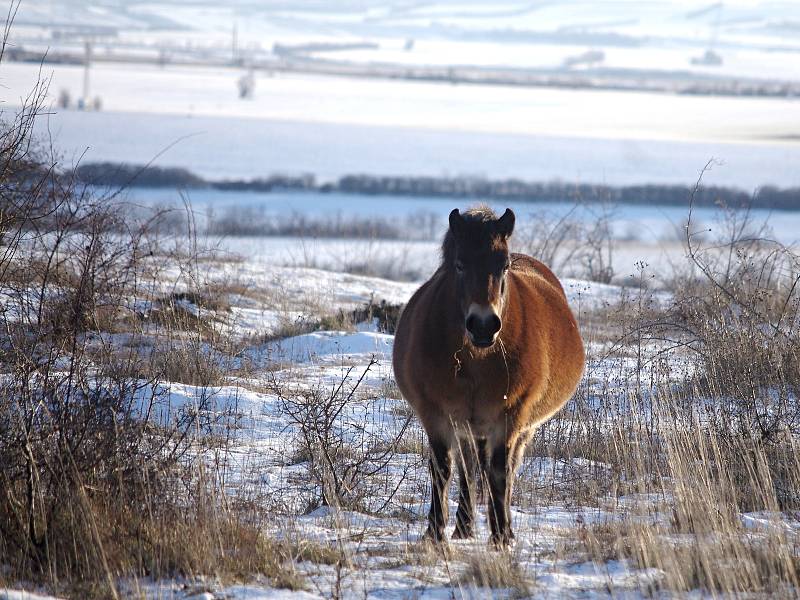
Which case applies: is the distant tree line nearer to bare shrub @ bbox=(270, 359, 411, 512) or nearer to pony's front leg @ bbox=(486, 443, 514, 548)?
bare shrub @ bbox=(270, 359, 411, 512)

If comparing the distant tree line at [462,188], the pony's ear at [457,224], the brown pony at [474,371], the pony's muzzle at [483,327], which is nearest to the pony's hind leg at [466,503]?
the brown pony at [474,371]

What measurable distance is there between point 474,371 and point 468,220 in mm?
860

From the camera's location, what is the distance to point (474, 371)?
5.32 metres

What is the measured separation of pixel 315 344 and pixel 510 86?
171166 mm

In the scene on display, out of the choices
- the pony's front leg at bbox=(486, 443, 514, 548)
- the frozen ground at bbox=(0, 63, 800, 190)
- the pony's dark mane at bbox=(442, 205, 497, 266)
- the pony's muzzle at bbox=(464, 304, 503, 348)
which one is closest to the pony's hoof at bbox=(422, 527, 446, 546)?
the pony's front leg at bbox=(486, 443, 514, 548)

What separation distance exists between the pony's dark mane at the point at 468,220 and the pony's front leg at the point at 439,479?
108 cm

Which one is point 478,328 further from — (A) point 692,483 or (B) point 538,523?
(A) point 692,483

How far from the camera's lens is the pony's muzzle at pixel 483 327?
484 cm

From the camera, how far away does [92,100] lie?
8981 centimetres

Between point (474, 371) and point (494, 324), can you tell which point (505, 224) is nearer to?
point (494, 324)

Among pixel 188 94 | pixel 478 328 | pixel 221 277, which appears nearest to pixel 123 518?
pixel 478 328

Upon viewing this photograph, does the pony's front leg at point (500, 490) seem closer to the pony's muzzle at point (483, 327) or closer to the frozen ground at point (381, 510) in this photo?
the frozen ground at point (381, 510)

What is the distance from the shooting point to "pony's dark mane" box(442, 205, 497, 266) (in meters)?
5.25

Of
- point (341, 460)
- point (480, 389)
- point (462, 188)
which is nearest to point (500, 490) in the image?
point (480, 389)
